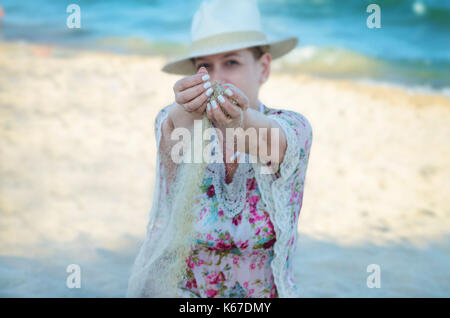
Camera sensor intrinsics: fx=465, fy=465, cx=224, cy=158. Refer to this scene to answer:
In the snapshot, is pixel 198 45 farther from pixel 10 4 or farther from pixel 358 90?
pixel 10 4

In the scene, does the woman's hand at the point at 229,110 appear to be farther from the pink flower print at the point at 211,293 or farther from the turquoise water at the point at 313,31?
the turquoise water at the point at 313,31

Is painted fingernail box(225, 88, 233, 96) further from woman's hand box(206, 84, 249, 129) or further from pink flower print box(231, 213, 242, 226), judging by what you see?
pink flower print box(231, 213, 242, 226)

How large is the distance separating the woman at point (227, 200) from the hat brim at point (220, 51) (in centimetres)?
1

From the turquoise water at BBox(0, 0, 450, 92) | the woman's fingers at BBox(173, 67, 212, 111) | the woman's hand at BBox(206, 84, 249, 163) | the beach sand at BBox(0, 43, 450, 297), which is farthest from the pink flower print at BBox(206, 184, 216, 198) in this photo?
the turquoise water at BBox(0, 0, 450, 92)

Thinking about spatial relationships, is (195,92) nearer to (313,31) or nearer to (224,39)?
(224,39)

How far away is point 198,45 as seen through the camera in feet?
5.93

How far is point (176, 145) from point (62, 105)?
13.0ft

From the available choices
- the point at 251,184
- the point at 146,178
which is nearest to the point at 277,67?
the point at 146,178

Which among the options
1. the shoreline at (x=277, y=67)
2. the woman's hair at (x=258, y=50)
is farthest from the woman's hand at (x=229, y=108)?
the shoreline at (x=277, y=67)

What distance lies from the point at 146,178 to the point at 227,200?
2.35m

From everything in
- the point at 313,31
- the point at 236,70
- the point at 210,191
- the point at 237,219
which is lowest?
the point at 237,219

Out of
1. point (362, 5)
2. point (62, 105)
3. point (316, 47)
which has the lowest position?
point (62, 105)

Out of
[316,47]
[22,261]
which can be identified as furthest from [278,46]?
[316,47]

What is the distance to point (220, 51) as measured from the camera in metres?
1.70
